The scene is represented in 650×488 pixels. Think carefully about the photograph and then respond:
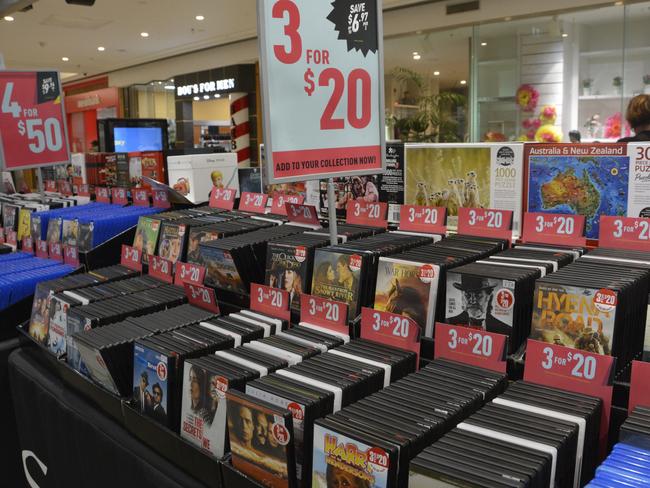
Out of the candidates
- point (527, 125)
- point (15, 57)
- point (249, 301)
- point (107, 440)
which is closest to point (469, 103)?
point (527, 125)

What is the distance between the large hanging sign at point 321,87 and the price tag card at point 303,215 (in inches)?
16.2

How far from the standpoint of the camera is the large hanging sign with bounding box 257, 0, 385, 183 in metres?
1.53

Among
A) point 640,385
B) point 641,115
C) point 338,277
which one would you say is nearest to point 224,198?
point 338,277

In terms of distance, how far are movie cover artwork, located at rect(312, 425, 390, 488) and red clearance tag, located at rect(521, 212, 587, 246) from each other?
955mm

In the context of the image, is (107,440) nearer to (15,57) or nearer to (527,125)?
(527,125)

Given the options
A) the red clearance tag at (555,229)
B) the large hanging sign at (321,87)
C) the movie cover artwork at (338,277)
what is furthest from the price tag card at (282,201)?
the red clearance tag at (555,229)

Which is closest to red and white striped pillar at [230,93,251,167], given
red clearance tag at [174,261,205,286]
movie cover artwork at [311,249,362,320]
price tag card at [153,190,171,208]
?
price tag card at [153,190,171,208]

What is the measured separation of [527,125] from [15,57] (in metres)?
10.7

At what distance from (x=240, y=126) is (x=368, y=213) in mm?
8967

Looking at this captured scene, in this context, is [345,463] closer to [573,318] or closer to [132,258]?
[573,318]

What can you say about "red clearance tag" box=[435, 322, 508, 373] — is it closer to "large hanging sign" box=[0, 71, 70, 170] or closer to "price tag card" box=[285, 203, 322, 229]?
"price tag card" box=[285, 203, 322, 229]

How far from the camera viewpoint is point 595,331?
1140 mm

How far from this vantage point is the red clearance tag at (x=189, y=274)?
1.89 m

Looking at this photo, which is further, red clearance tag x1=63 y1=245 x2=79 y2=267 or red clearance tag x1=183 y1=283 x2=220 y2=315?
red clearance tag x1=63 y1=245 x2=79 y2=267
